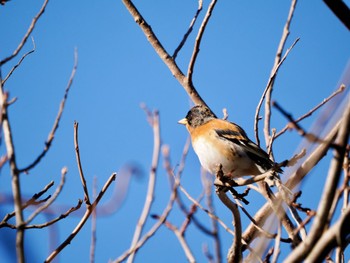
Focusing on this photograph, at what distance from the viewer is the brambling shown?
16.0 feet

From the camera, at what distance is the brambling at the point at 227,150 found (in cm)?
489

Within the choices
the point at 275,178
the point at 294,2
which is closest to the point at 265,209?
the point at 275,178

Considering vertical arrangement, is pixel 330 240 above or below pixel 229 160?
below

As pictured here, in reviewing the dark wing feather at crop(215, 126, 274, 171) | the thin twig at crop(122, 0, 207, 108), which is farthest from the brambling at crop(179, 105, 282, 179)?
the thin twig at crop(122, 0, 207, 108)

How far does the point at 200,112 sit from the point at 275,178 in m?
2.52

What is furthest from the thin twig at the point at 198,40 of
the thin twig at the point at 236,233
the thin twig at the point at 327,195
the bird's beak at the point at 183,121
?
the thin twig at the point at 327,195

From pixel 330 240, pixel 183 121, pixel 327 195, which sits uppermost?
pixel 183 121

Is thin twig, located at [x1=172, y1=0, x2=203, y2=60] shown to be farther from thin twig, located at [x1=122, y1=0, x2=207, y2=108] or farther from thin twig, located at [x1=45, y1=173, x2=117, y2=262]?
thin twig, located at [x1=45, y1=173, x2=117, y2=262]

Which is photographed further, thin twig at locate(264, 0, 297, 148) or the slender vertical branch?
thin twig at locate(264, 0, 297, 148)

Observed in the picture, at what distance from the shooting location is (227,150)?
510 centimetres

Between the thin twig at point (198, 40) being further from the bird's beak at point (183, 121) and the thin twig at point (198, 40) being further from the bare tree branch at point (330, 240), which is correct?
the bare tree branch at point (330, 240)

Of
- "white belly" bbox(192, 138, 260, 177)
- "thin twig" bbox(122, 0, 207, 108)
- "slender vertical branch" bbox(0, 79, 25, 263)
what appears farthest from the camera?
"white belly" bbox(192, 138, 260, 177)

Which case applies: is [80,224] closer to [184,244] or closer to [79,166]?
[79,166]

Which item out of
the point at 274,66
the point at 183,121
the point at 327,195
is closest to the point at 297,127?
the point at 327,195
